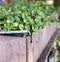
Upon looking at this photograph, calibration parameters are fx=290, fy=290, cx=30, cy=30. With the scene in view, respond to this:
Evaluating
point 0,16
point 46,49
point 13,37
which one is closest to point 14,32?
point 13,37

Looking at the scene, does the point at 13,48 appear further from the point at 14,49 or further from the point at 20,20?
the point at 20,20

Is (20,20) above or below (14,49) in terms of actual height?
above

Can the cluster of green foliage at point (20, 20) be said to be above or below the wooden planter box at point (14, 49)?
above

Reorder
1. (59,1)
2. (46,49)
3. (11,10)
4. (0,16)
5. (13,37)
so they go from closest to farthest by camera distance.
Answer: (13,37) < (0,16) < (11,10) < (46,49) < (59,1)

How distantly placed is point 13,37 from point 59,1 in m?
6.37

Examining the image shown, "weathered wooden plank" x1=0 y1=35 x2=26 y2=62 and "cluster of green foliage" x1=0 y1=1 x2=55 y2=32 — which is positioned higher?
"cluster of green foliage" x1=0 y1=1 x2=55 y2=32

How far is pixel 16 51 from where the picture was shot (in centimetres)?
158

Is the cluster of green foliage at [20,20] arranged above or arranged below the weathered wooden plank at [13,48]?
above

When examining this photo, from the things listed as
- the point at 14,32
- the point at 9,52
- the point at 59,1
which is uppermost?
the point at 14,32

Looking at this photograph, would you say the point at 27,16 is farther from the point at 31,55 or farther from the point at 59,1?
the point at 59,1

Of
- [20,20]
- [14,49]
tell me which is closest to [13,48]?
[14,49]

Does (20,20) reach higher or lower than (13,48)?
higher

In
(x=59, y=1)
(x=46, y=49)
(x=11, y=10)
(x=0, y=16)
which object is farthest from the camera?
(x=59, y=1)

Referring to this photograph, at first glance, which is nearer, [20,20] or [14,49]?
[14,49]
